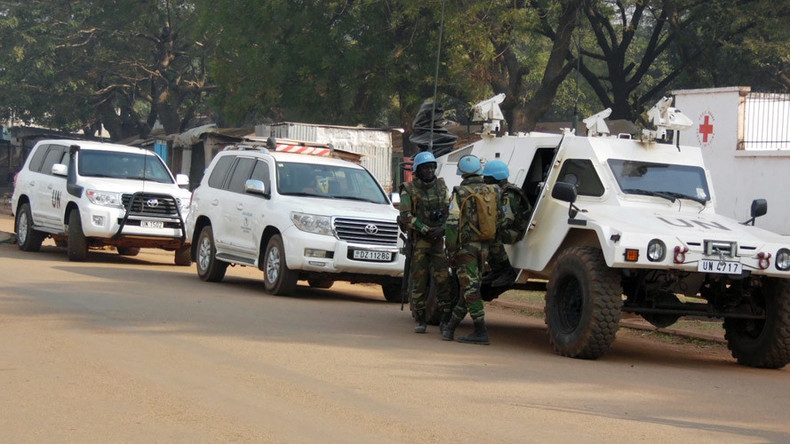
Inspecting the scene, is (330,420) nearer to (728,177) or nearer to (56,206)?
(56,206)

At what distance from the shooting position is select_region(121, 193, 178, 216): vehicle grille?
18562mm

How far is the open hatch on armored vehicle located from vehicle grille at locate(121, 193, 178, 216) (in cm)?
810

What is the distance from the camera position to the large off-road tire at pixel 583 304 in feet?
32.4

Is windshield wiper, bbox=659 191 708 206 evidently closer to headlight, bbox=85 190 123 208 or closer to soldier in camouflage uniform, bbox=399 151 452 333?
soldier in camouflage uniform, bbox=399 151 452 333

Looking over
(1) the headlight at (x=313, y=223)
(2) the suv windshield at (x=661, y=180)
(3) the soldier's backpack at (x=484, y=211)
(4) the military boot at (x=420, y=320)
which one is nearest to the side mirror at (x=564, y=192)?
(3) the soldier's backpack at (x=484, y=211)

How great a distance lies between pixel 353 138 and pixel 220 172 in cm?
1355

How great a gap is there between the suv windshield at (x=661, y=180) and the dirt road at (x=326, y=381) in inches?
64.5

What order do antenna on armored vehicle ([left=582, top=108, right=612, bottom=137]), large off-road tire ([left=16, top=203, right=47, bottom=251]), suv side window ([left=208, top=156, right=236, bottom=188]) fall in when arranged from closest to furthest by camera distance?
antenna on armored vehicle ([left=582, top=108, right=612, bottom=137]) < suv side window ([left=208, top=156, right=236, bottom=188]) < large off-road tire ([left=16, top=203, right=47, bottom=251])

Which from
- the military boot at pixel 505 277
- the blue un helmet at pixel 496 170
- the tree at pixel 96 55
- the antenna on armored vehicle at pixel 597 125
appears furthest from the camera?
the tree at pixel 96 55

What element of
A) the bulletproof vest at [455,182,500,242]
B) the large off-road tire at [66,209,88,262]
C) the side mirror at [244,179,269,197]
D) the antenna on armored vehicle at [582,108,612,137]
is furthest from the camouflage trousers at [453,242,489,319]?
the large off-road tire at [66,209,88,262]

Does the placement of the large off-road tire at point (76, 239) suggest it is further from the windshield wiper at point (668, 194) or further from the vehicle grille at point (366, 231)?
the windshield wiper at point (668, 194)

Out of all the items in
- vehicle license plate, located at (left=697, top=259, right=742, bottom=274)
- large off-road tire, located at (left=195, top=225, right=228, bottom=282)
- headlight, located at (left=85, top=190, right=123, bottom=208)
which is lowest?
large off-road tire, located at (left=195, top=225, right=228, bottom=282)

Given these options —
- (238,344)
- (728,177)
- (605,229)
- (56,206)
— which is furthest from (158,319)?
(728,177)

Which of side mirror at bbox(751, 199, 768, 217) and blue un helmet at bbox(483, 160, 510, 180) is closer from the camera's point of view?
side mirror at bbox(751, 199, 768, 217)
